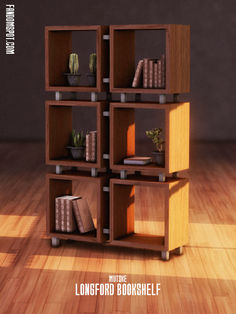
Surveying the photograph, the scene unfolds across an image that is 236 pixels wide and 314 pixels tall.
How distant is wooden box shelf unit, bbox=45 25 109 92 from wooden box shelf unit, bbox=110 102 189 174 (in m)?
0.25

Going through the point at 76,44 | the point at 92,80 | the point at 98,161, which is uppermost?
the point at 76,44

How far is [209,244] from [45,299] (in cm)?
169

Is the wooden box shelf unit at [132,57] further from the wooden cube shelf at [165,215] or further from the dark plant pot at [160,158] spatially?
the wooden cube shelf at [165,215]

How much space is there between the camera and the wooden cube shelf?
4.81 m

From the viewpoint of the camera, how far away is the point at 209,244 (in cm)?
525

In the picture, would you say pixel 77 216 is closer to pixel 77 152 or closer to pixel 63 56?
pixel 77 152

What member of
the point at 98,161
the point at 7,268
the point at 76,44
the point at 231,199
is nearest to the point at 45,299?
the point at 7,268

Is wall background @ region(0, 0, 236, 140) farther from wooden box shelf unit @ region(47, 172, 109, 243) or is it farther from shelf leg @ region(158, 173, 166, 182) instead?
shelf leg @ region(158, 173, 166, 182)

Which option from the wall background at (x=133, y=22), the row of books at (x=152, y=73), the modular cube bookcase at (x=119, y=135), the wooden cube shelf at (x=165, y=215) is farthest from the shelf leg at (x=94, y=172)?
the wall background at (x=133, y=22)

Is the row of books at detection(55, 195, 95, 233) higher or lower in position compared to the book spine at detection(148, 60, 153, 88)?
lower

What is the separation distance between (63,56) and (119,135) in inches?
29.4

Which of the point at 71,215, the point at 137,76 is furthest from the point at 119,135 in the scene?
the point at 71,215

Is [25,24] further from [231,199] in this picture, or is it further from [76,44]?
[231,199]

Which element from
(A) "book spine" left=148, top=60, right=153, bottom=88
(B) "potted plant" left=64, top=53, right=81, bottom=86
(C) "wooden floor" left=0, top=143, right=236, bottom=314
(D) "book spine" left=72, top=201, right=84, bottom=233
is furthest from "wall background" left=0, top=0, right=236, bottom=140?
(A) "book spine" left=148, top=60, right=153, bottom=88
